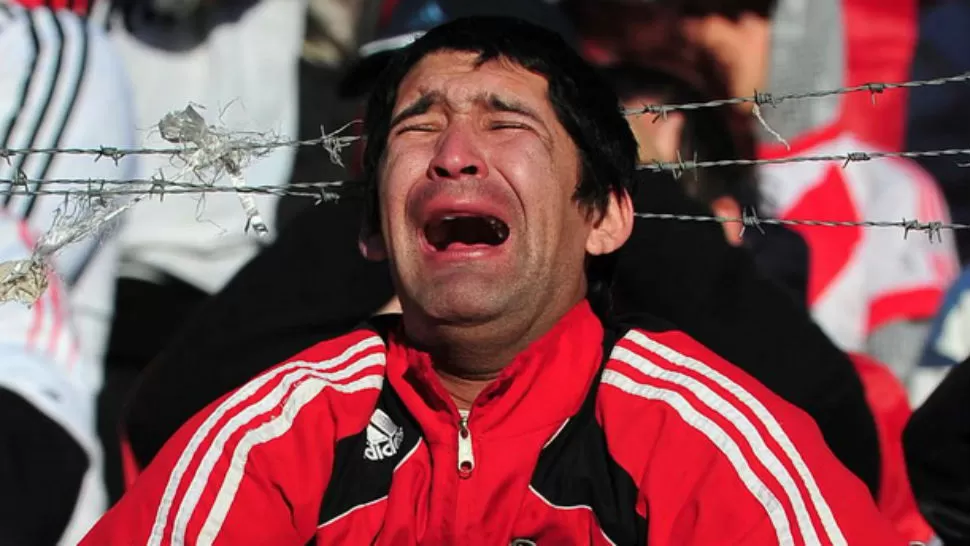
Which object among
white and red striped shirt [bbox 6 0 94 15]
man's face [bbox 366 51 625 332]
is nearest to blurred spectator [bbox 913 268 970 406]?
man's face [bbox 366 51 625 332]

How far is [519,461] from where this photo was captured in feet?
4.86

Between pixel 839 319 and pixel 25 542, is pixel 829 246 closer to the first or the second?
pixel 839 319

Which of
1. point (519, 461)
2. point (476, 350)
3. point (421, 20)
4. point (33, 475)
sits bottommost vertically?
point (33, 475)

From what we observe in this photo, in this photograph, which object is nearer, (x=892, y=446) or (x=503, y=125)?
(x=503, y=125)

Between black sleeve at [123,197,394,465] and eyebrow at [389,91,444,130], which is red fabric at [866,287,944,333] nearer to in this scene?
black sleeve at [123,197,394,465]

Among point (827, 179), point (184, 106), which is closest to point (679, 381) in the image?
point (827, 179)

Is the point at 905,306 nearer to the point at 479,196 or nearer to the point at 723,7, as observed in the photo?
the point at 723,7

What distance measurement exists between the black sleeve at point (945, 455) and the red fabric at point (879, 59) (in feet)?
4.21

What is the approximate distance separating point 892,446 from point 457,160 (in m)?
1.43

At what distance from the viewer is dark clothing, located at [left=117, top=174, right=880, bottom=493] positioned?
2.14 meters

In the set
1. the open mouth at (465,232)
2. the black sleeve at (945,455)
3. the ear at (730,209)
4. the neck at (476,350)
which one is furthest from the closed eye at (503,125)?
the ear at (730,209)

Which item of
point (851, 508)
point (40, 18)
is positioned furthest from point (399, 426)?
point (40, 18)

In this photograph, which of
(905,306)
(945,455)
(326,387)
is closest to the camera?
(326,387)

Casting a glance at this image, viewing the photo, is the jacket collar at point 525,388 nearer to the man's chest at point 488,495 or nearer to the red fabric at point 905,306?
the man's chest at point 488,495
